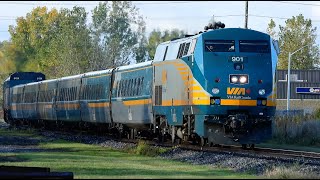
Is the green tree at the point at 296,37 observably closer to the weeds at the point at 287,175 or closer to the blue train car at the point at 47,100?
the blue train car at the point at 47,100

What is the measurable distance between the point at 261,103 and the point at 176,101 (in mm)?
3172

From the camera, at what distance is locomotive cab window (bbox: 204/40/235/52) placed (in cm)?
2444

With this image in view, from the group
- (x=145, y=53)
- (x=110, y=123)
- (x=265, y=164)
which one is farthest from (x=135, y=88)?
(x=145, y=53)

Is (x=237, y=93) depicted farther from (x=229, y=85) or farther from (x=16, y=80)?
(x=16, y=80)

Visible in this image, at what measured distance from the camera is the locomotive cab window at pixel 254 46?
81.1ft

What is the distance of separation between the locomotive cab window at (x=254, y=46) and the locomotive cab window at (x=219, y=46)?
33 cm

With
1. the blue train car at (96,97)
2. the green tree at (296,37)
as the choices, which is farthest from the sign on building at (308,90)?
the blue train car at (96,97)

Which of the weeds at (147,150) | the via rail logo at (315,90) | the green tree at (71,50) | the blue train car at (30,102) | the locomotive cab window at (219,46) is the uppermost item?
the green tree at (71,50)

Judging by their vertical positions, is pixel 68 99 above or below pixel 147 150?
above

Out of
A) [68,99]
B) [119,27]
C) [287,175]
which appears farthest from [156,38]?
[287,175]

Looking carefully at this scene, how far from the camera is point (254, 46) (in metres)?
24.8

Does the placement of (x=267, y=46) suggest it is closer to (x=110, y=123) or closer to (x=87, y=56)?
(x=110, y=123)

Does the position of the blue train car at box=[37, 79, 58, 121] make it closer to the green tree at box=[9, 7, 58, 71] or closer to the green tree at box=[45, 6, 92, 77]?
the green tree at box=[45, 6, 92, 77]

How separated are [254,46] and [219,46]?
45.4 inches
